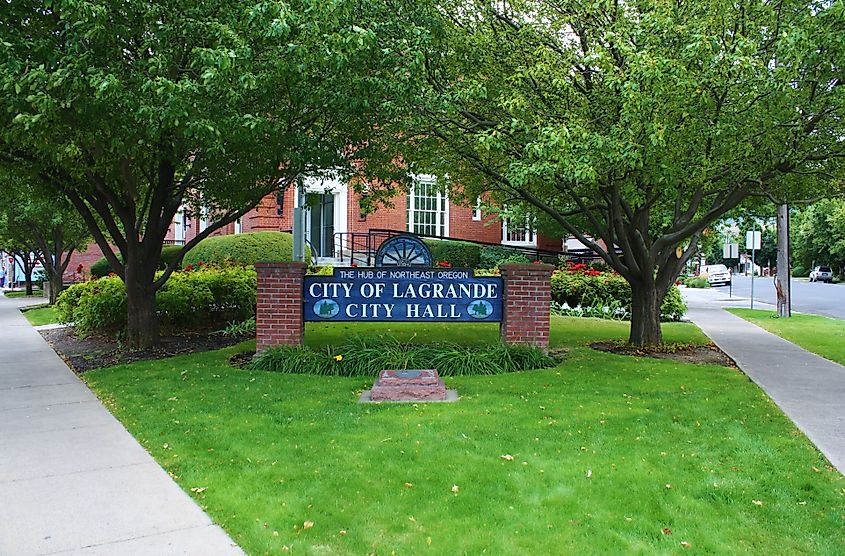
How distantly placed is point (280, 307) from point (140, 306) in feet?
10.6

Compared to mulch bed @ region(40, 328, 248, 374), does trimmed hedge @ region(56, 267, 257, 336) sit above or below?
above

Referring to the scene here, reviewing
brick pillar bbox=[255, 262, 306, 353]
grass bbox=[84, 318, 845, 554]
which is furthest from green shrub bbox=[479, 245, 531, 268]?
grass bbox=[84, 318, 845, 554]

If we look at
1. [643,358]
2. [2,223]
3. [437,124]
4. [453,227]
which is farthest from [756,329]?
[2,223]

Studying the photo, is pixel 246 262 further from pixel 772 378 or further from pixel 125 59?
pixel 772 378

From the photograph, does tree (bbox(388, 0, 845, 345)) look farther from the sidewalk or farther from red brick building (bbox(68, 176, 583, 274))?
red brick building (bbox(68, 176, 583, 274))

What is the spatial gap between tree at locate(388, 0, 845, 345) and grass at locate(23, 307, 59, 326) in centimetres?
1180

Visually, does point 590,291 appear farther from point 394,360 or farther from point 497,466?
point 497,466

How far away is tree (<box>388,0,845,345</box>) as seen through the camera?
775 centimetres

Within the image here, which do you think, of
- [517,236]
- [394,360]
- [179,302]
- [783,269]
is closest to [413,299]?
[394,360]

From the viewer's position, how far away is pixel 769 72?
829 cm

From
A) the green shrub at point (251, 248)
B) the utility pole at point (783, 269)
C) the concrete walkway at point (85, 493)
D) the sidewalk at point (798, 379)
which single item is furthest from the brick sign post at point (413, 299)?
the utility pole at point (783, 269)

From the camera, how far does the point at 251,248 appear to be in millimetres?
18219

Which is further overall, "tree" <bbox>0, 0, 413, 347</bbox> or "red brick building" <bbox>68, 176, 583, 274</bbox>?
"red brick building" <bbox>68, 176, 583, 274</bbox>

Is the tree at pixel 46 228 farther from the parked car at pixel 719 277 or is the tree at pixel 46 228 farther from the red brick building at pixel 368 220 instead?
the parked car at pixel 719 277
